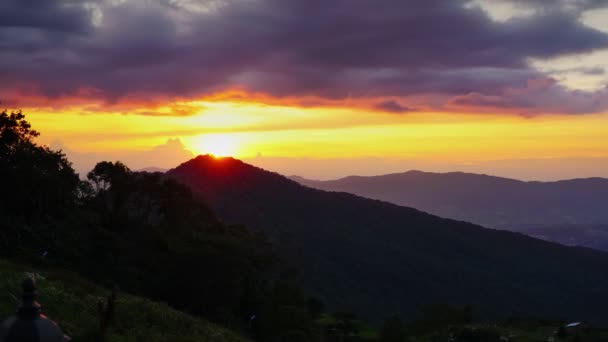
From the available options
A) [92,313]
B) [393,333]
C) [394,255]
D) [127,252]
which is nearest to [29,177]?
[127,252]

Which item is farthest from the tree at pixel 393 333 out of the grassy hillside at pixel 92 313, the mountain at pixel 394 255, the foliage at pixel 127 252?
the mountain at pixel 394 255

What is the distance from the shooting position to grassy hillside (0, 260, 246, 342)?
16828mm

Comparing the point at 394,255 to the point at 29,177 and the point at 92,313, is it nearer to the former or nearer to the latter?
the point at 29,177

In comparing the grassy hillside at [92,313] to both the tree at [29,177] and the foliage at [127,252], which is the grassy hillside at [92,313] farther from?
the tree at [29,177]

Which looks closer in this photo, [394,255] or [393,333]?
[393,333]

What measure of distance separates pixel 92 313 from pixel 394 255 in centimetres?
9965

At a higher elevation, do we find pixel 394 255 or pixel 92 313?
pixel 92 313

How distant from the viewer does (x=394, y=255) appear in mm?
114188

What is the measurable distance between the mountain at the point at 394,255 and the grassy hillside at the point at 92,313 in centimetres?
6158

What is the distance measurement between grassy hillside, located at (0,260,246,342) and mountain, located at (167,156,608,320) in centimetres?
6158

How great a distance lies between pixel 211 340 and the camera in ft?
65.8

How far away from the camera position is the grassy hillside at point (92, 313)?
663 inches

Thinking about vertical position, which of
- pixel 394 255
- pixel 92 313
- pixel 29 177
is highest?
pixel 29 177

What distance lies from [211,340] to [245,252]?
657 inches
